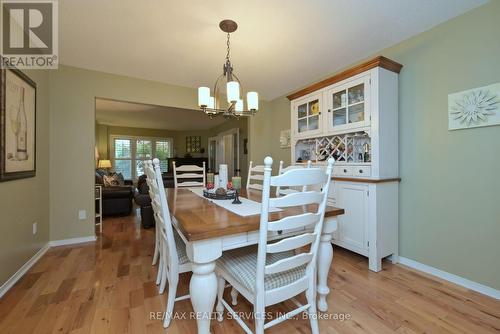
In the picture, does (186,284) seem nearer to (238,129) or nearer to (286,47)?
(286,47)

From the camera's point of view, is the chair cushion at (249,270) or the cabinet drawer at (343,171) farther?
the cabinet drawer at (343,171)

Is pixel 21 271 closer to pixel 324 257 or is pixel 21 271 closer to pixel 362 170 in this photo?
pixel 324 257

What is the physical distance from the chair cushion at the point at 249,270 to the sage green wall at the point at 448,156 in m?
1.57

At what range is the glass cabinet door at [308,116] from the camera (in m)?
2.89

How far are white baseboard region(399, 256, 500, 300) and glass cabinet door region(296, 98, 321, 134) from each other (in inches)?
68.4

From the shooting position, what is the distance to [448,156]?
77.7 inches

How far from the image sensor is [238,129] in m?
5.37

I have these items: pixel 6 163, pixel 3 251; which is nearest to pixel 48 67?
pixel 6 163

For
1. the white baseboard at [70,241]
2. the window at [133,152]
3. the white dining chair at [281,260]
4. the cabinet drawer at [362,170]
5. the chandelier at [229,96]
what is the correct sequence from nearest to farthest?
the white dining chair at [281,260], the chandelier at [229,96], the cabinet drawer at [362,170], the white baseboard at [70,241], the window at [133,152]

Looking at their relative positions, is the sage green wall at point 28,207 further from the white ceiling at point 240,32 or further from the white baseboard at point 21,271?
the white ceiling at point 240,32

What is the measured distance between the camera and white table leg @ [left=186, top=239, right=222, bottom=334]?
1065 mm

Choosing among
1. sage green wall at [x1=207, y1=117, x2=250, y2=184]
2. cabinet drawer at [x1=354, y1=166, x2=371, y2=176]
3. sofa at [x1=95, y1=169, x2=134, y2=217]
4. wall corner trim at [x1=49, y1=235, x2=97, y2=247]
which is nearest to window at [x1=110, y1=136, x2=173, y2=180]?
sofa at [x1=95, y1=169, x2=134, y2=217]

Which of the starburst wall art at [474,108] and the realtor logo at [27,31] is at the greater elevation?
the realtor logo at [27,31]

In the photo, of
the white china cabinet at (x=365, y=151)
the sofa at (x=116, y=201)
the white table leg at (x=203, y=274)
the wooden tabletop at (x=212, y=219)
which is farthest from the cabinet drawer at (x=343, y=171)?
the sofa at (x=116, y=201)
